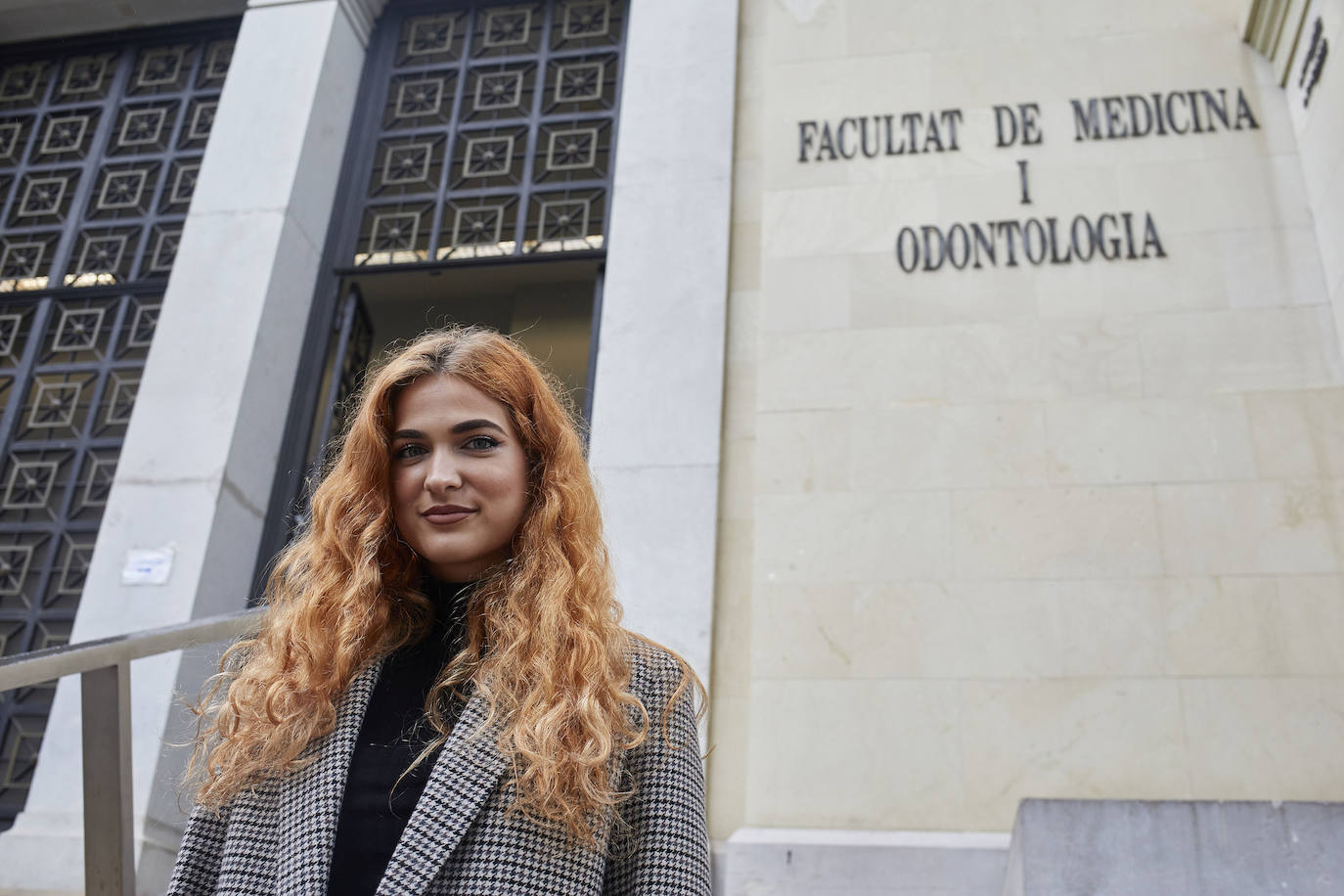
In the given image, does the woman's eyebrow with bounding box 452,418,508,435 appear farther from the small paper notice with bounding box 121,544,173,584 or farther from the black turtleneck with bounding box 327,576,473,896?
the small paper notice with bounding box 121,544,173,584

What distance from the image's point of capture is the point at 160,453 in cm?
705

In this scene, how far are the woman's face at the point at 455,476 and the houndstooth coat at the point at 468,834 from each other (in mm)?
297

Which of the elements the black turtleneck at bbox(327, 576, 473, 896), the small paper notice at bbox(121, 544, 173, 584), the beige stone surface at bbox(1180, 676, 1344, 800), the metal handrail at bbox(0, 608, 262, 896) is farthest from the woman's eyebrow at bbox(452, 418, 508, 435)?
the small paper notice at bbox(121, 544, 173, 584)

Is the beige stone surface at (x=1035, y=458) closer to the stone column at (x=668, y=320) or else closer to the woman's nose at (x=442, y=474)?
the stone column at (x=668, y=320)

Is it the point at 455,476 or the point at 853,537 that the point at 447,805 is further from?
the point at 853,537

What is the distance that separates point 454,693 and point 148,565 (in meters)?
5.13

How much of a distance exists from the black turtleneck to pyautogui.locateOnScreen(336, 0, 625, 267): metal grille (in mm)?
5808

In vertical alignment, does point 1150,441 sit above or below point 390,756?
above

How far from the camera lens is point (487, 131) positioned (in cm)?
868

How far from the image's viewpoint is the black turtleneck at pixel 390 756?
81.0 inches

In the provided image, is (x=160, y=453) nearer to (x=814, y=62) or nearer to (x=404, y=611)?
(x=814, y=62)

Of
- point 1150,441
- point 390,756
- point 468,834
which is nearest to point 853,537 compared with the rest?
point 1150,441

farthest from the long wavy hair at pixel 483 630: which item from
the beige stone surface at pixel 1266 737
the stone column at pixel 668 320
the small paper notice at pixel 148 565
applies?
the small paper notice at pixel 148 565

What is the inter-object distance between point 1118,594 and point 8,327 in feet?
25.9
